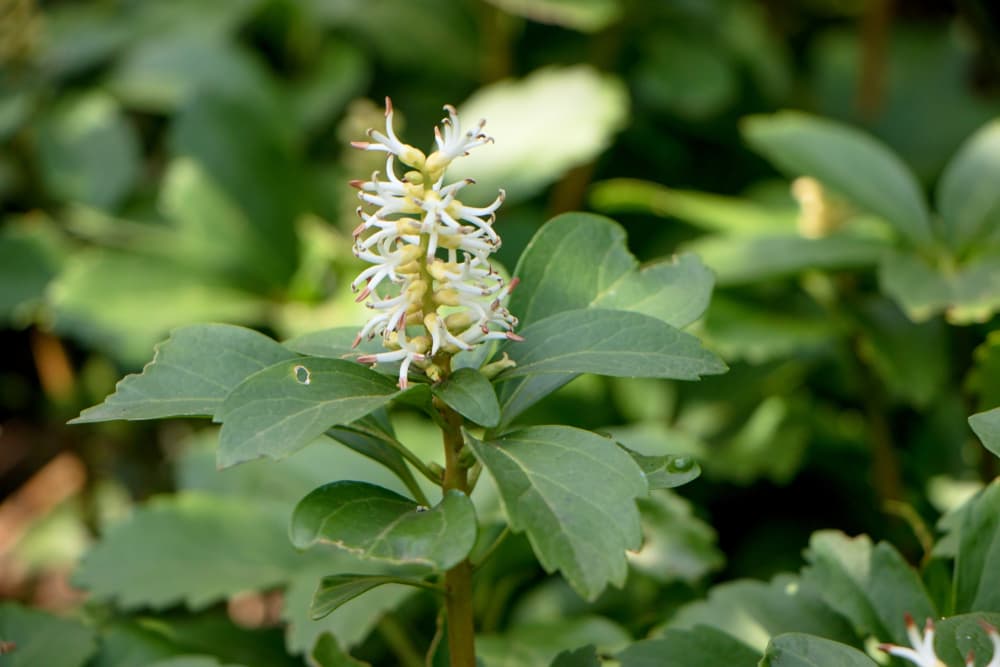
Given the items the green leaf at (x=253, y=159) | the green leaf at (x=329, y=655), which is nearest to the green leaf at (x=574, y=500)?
the green leaf at (x=329, y=655)

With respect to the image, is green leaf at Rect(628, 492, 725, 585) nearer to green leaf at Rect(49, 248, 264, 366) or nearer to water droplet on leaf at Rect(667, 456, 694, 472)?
water droplet on leaf at Rect(667, 456, 694, 472)

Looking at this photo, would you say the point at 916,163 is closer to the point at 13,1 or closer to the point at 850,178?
the point at 850,178

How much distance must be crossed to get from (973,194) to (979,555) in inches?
23.4

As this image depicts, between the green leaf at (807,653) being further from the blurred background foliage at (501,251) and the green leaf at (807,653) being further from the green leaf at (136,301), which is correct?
the green leaf at (136,301)

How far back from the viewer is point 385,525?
0.55m

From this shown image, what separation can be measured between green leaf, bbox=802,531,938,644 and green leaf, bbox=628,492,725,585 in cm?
23

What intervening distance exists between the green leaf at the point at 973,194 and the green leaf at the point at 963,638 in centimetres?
60

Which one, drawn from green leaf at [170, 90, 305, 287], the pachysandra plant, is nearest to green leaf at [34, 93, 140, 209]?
green leaf at [170, 90, 305, 287]

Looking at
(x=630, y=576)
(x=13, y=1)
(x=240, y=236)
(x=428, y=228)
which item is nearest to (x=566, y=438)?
(x=428, y=228)

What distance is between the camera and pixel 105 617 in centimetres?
105

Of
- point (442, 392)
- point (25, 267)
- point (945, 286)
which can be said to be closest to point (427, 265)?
point (442, 392)

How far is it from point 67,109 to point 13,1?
8.3 inches

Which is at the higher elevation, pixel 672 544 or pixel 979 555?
pixel 979 555

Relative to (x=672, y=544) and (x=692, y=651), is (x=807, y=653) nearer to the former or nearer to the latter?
(x=692, y=651)
